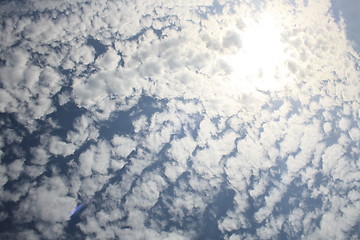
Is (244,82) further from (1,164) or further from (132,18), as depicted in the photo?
(1,164)

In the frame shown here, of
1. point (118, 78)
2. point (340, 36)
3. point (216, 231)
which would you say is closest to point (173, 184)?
point (216, 231)

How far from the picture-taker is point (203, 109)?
413 centimetres

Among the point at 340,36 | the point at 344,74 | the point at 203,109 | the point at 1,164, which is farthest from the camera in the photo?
the point at 340,36

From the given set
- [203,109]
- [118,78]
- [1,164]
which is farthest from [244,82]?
[1,164]

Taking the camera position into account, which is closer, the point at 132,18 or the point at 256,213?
the point at 256,213

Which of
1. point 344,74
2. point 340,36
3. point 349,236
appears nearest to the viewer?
point 349,236

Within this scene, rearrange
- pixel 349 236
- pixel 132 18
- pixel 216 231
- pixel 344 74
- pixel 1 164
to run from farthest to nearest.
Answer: pixel 344 74 → pixel 132 18 → pixel 349 236 → pixel 216 231 → pixel 1 164

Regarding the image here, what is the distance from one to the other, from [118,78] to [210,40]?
166 centimetres

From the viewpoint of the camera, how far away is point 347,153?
4.36m

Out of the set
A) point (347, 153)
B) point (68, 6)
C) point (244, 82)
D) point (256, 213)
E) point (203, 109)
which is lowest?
point (256, 213)

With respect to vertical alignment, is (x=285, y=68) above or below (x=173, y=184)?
above

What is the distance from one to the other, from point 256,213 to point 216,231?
24.5 inches

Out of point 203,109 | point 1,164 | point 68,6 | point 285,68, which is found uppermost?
point 68,6

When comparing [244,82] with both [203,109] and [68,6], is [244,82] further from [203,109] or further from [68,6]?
[68,6]
